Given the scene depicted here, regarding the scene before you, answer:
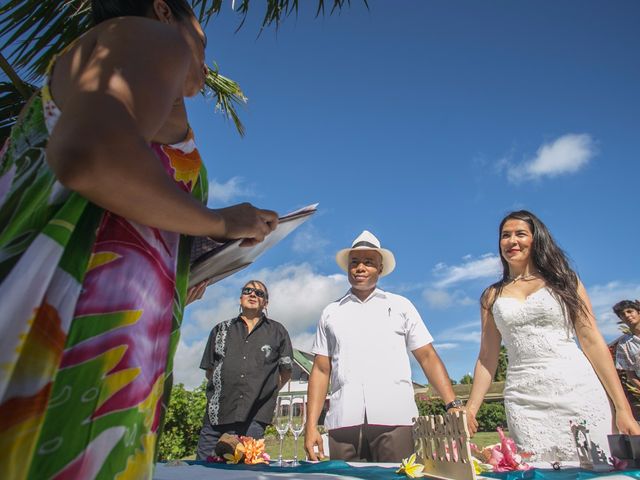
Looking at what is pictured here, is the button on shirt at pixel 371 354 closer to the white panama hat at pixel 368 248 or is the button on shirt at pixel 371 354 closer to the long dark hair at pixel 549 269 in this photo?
the white panama hat at pixel 368 248

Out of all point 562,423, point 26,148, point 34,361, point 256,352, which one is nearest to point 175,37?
point 26,148

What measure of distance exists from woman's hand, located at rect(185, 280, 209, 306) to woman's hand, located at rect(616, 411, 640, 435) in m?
2.15

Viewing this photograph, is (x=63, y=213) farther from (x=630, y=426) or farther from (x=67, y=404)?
(x=630, y=426)

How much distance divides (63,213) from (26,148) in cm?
18

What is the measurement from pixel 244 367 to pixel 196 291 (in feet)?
10.8

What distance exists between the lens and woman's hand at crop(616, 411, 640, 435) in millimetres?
2137

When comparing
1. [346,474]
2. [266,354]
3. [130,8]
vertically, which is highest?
[266,354]

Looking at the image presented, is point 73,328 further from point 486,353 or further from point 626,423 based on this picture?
point 486,353

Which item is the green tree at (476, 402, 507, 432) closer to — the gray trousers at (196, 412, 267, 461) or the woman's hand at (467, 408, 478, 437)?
the gray trousers at (196, 412, 267, 461)

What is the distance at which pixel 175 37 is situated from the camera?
680 mm

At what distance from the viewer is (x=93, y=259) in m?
0.61

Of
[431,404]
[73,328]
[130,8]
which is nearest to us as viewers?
[73,328]

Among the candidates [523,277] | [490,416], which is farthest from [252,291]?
[490,416]

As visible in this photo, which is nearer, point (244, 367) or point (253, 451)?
point (253, 451)
